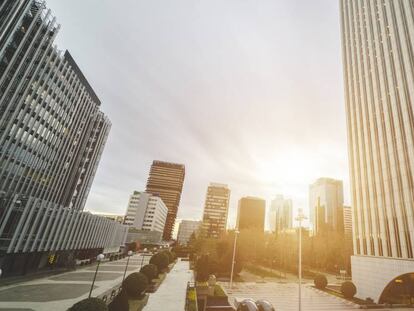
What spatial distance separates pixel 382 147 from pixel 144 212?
482ft

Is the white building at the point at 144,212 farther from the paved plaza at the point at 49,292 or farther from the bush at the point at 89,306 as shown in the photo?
the bush at the point at 89,306

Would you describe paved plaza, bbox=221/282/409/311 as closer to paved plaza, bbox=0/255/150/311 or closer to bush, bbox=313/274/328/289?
bush, bbox=313/274/328/289

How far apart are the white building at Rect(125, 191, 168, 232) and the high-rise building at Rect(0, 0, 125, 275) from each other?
8425 centimetres

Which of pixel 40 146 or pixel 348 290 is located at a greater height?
pixel 40 146

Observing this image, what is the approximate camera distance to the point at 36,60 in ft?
152

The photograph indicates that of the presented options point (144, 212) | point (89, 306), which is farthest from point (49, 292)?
point (144, 212)

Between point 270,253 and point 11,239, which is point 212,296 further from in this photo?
point 270,253

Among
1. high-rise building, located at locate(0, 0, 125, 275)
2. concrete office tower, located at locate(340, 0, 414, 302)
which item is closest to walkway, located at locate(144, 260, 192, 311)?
high-rise building, located at locate(0, 0, 125, 275)

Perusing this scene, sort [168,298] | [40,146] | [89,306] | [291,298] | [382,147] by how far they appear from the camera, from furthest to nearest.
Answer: [40,146]
[382,147]
[291,298]
[168,298]
[89,306]

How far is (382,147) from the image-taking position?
3659 cm

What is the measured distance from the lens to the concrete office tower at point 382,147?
104ft

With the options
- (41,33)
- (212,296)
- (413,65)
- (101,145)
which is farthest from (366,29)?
(101,145)

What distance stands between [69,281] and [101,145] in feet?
188

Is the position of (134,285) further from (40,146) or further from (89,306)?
(40,146)
